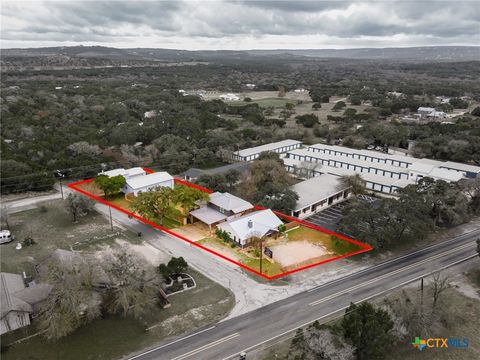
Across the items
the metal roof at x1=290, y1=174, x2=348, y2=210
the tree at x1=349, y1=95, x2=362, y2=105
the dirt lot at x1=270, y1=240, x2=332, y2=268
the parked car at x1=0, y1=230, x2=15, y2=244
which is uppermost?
the tree at x1=349, y1=95, x2=362, y2=105

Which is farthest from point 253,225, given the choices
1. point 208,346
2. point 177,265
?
point 208,346

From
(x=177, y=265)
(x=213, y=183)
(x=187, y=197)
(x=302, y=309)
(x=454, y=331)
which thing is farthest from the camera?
(x=213, y=183)

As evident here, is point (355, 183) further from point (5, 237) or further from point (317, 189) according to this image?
point (5, 237)

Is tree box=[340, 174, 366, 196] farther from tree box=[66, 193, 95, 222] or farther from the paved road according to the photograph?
tree box=[66, 193, 95, 222]

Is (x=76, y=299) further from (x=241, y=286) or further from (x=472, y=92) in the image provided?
(x=472, y=92)

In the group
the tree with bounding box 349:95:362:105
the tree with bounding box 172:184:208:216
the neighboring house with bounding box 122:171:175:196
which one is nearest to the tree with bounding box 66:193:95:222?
the neighboring house with bounding box 122:171:175:196

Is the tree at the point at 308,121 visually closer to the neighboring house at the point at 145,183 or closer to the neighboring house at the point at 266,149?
the neighboring house at the point at 266,149
